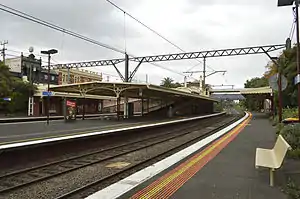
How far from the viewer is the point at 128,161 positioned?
10.7 meters

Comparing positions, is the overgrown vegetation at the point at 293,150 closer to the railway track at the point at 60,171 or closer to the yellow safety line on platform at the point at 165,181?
the yellow safety line on platform at the point at 165,181

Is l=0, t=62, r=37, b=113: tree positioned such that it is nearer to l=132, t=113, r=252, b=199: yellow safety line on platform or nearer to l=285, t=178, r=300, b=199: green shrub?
l=132, t=113, r=252, b=199: yellow safety line on platform

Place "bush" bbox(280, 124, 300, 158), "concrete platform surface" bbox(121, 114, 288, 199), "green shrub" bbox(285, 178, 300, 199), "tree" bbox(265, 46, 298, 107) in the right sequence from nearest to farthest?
"green shrub" bbox(285, 178, 300, 199) < "concrete platform surface" bbox(121, 114, 288, 199) < "bush" bbox(280, 124, 300, 158) < "tree" bbox(265, 46, 298, 107)

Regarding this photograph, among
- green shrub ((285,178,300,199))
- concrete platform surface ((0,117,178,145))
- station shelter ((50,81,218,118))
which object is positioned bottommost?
green shrub ((285,178,300,199))

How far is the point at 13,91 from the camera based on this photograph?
40438 millimetres

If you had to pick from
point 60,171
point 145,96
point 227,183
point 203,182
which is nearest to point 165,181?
point 203,182

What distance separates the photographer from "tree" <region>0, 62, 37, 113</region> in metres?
37.0

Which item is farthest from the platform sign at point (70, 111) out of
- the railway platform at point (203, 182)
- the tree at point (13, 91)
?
the railway platform at point (203, 182)

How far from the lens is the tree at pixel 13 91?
37.0 metres

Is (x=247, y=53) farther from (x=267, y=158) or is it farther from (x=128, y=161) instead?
(x=267, y=158)

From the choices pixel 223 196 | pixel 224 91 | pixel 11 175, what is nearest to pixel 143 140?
pixel 11 175

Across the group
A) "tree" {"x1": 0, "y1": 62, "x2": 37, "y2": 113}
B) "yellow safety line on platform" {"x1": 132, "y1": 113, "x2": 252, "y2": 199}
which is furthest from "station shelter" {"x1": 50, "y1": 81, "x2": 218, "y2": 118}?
"yellow safety line on platform" {"x1": 132, "y1": 113, "x2": 252, "y2": 199}

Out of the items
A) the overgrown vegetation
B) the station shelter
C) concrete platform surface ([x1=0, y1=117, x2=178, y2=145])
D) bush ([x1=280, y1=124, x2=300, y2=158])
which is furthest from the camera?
the station shelter

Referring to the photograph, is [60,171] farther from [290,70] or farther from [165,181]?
[290,70]
